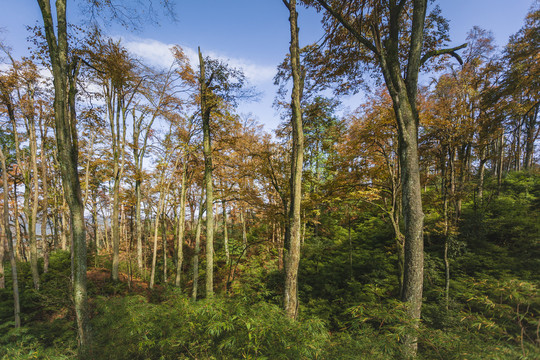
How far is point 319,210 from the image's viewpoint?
871cm

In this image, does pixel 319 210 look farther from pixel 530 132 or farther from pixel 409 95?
pixel 530 132

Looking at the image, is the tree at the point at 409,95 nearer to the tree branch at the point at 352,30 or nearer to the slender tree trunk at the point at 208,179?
the tree branch at the point at 352,30

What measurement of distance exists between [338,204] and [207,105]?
670cm

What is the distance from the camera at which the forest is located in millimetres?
2867

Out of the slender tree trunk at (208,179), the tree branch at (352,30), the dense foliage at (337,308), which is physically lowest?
the dense foliage at (337,308)

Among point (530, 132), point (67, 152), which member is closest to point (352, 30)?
point (67, 152)

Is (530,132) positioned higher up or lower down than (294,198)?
higher up

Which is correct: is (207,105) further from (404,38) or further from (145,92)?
(404,38)

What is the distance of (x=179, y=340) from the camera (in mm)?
2902

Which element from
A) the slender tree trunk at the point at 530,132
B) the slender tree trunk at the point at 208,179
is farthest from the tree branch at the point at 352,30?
the slender tree trunk at the point at 530,132

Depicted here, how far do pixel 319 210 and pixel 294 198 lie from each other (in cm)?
421

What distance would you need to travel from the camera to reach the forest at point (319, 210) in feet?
9.41

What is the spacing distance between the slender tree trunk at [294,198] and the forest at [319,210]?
0.04m

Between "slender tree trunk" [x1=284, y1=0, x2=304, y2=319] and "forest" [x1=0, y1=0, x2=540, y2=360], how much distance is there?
4cm
